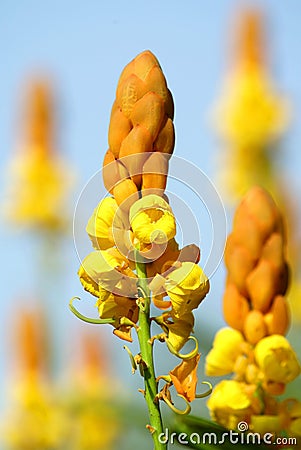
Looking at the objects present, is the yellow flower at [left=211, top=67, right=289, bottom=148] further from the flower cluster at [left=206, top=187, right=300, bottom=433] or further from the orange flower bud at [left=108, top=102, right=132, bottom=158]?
the orange flower bud at [left=108, top=102, right=132, bottom=158]

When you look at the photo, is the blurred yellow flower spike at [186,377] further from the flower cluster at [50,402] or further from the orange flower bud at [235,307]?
the flower cluster at [50,402]

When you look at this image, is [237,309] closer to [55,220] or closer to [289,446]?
[289,446]

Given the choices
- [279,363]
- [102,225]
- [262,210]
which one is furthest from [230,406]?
[102,225]

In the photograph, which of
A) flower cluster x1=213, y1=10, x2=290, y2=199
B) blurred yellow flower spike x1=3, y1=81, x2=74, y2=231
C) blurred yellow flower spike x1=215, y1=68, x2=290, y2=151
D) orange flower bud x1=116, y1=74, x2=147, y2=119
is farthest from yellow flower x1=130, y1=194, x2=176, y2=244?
blurred yellow flower spike x1=3, y1=81, x2=74, y2=231

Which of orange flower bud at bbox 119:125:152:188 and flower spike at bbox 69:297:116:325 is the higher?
orange flower bud at bbox 119:125:152:188

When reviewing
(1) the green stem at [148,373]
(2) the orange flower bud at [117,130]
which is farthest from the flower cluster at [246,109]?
(1) the green stem at [148,373]
